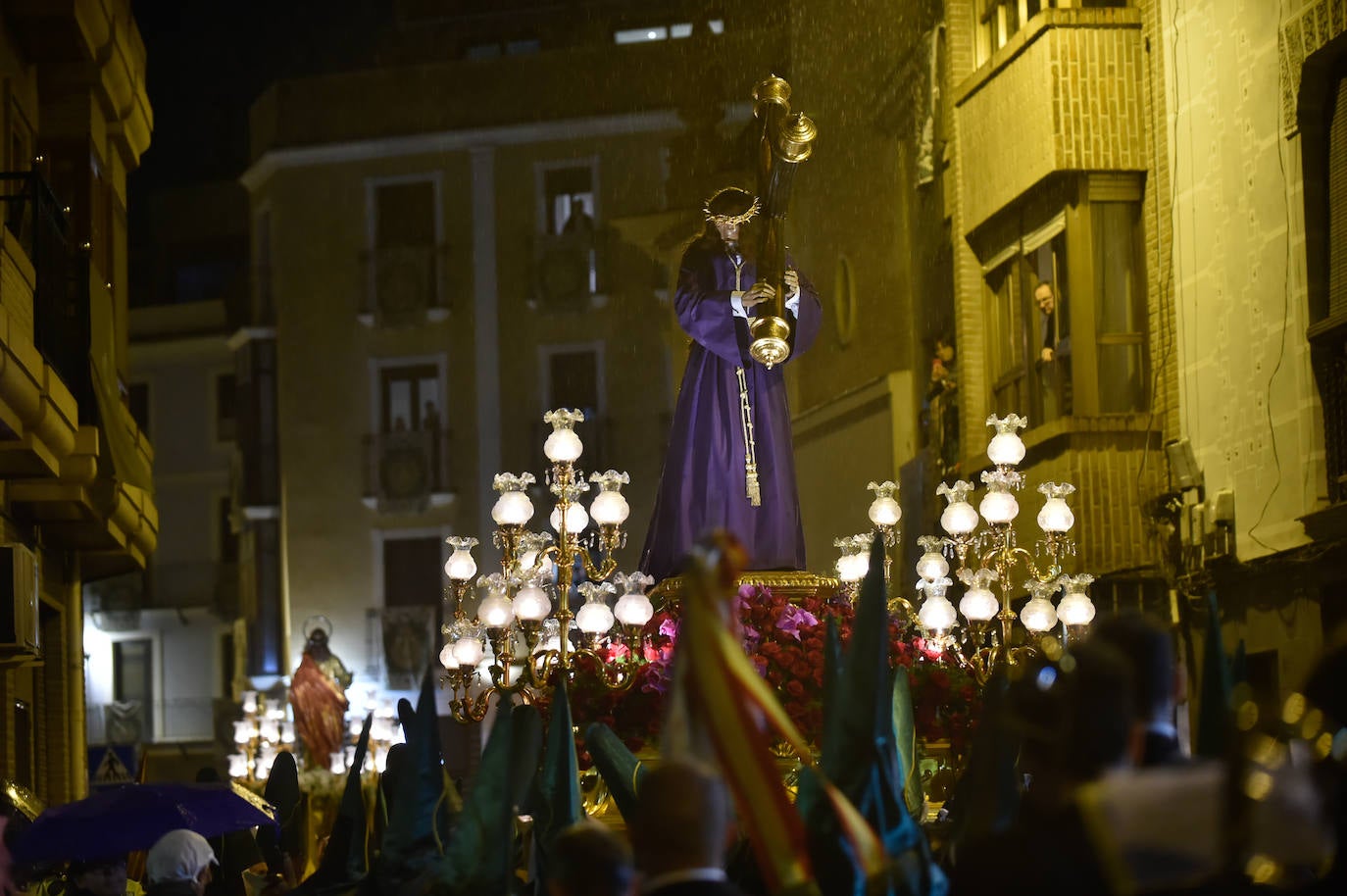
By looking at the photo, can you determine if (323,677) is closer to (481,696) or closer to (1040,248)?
(1040,248)

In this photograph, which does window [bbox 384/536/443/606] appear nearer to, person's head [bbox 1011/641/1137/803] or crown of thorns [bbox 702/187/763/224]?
crown of thorns [bbox 702/187/763/224]

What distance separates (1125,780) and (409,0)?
3568 cm

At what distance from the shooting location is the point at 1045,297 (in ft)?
57.1

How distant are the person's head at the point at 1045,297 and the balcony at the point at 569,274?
18224 millimetres

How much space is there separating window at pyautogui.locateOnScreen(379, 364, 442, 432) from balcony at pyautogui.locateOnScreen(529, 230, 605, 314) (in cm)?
231

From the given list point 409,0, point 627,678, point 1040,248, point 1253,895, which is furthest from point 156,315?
point 1253,895

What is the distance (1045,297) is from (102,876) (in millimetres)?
11135

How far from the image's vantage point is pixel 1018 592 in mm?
17750

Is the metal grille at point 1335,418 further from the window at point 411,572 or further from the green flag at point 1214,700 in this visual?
the window at point 411,572

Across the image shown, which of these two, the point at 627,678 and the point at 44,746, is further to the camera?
the point at 44,746

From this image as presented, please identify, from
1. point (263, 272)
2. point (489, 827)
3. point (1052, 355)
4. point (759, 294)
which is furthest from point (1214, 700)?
point (263, 272)

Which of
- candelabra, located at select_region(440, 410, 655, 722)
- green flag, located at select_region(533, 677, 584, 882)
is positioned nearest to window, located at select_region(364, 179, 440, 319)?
candelabra, located at select_region(440, 410, 655, 722)

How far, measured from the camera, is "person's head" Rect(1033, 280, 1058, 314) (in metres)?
17.3

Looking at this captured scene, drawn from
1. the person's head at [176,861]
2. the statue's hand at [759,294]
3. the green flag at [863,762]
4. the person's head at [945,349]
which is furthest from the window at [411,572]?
the green flag at [863,762]
